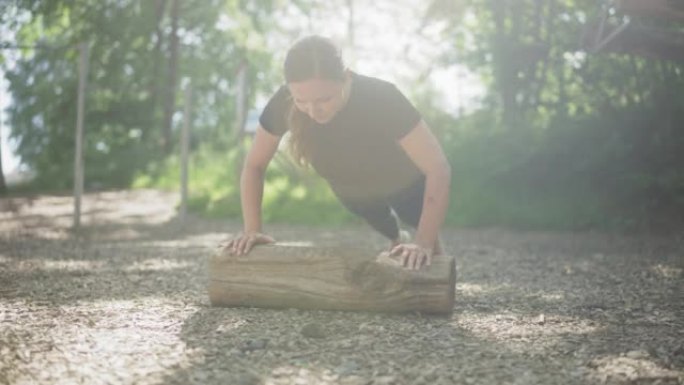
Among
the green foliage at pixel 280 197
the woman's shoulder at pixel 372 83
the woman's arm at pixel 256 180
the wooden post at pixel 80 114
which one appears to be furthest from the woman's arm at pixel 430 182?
the wooden post at pixel 80 114

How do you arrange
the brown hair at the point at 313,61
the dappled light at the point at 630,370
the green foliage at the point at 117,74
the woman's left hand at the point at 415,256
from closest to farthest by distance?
the dappled light at the point at 630,370 < the brown hair at the point at 313,61 < the woman's left hand at the point at 415,256 < the green foliage at the point at 117,74

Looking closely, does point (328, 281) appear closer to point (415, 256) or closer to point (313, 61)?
point (415, 256)

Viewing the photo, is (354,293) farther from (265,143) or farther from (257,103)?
(257,103)

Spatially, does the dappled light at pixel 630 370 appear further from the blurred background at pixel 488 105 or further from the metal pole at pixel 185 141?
the metal pole at pixel 185 141

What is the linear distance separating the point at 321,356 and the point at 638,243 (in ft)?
16.4

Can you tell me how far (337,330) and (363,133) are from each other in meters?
1.08

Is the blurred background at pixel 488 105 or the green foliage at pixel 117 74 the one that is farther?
the green foliage at pixel 117 74

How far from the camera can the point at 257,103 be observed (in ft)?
84.1

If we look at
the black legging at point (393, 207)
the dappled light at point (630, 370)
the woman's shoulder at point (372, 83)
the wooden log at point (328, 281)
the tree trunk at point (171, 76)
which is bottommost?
the dappled light at point (630, 370)

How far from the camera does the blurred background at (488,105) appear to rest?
7383 millimetres

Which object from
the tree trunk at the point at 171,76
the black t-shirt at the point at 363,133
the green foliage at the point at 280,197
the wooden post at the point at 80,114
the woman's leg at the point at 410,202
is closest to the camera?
the black t-shirt at the point at 363,133

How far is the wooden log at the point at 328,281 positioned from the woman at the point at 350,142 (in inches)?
3.2

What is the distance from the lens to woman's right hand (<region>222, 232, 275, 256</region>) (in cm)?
327

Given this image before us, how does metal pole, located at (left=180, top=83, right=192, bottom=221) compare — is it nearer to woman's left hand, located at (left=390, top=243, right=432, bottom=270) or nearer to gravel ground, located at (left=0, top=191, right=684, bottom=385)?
gravel ground, located at (left=0, top=191, right=684, bottom=385)
